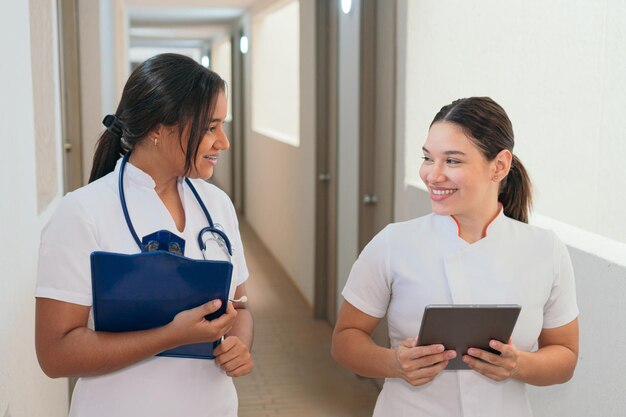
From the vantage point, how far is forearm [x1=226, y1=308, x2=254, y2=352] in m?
1.92

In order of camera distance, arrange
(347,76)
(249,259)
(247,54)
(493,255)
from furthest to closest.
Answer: (247,54) < (249,259) < (347,76) < (493,255)

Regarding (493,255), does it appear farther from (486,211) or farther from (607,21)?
(607,21)

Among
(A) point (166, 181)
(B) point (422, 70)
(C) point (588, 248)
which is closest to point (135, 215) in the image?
(A) point (166, 181)

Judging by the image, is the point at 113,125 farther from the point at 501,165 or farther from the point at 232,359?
the point at 501,165

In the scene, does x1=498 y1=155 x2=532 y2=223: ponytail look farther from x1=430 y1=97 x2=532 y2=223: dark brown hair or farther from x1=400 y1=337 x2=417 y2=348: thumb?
x1=400 y1=337 x2=417 y2=348: thumb

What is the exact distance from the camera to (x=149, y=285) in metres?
1.62

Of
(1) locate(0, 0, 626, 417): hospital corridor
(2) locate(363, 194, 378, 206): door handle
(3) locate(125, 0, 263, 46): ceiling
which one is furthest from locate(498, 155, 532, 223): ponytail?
(3) locate(125, 0, 263, 46): ceiling

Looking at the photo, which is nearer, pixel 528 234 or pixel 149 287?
pixel 149 287

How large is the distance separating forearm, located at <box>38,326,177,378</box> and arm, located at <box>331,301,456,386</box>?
48cm

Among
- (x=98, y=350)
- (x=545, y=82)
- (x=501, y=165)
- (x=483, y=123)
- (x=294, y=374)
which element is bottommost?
(x=294, y=374)

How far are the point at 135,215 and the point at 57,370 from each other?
35 cm

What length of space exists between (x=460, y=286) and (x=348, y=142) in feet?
13.3

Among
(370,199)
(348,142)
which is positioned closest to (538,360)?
(370,199)

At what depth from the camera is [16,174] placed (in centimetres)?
234
